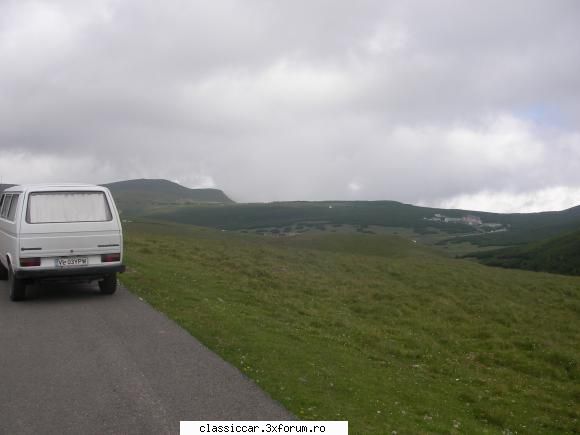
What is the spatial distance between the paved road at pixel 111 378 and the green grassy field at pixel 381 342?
606 millimetres

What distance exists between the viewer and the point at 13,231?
14.1 m

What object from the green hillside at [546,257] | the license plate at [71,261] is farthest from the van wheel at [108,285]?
the green hillside at [546,257]

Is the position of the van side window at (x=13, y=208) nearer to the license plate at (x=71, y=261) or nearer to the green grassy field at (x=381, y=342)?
the license plate at (x=71, y=261)

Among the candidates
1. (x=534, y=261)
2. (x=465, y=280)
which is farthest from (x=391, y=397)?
(x=534, y=261)

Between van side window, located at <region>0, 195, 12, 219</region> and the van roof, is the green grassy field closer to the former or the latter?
the van roof

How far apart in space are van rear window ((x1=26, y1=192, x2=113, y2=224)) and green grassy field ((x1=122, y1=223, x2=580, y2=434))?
2.81 m

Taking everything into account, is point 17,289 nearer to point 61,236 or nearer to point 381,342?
point 61,236

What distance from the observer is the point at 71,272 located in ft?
45.8

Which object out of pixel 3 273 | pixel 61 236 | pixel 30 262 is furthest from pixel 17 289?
pixel 3 273

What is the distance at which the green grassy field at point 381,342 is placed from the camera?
29.7 ft

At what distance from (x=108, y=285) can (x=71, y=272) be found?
4.94ft

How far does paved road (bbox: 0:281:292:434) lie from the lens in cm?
716

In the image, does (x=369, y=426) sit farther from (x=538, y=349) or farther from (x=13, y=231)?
(x=538, y=349)

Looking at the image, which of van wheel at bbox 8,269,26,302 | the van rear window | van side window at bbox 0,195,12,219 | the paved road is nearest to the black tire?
van side window at bbox 0,195,12,219
